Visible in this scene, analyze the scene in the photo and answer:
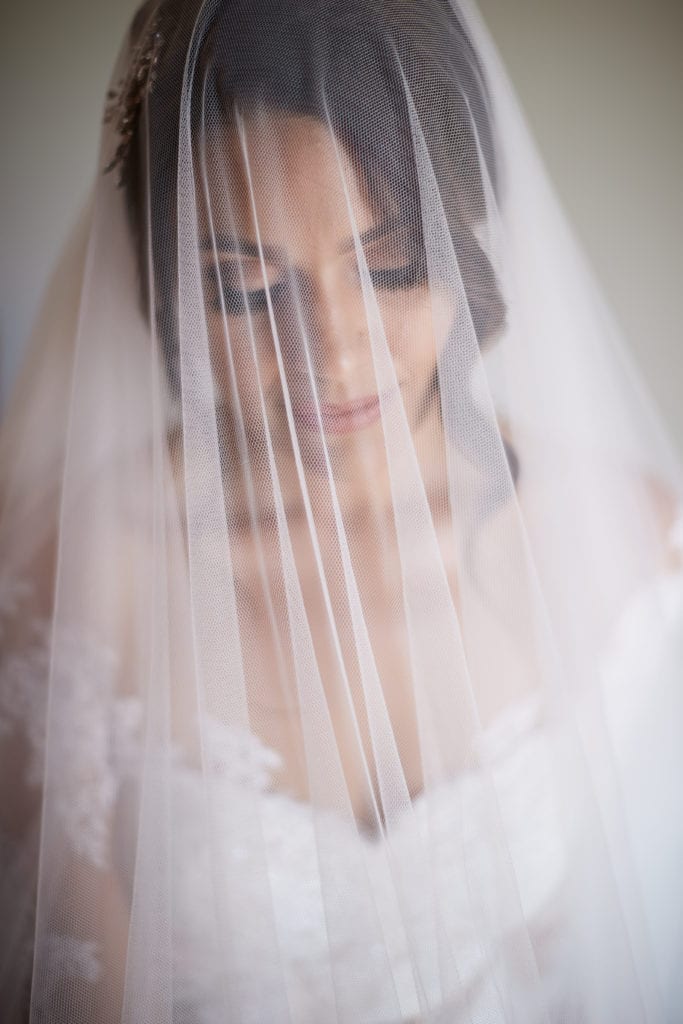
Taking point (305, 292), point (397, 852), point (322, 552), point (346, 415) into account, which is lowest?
point (397, 852)

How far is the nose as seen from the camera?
0.63m

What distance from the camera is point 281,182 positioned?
2.01 ft

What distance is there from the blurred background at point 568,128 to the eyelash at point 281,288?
2.59 ft

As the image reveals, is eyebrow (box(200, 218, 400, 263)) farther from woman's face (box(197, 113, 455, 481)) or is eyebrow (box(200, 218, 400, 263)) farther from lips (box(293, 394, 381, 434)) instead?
lips (box(293, 394, 381, 434))

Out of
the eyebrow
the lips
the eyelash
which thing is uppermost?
the eyebrow

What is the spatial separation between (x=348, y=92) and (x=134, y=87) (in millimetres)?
238

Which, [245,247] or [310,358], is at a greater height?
[245,247]

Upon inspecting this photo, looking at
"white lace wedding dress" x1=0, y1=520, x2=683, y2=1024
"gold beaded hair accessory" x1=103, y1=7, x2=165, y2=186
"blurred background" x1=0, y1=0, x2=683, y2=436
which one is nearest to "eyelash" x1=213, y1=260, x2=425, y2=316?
"gold beaded hair accessory" x1=103, y1=7, x2=165, y2=186

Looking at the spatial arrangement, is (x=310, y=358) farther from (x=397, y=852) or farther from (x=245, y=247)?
(x=397, y=852)

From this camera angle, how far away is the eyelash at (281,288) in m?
0.62

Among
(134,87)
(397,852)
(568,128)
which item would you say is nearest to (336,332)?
(134,87)

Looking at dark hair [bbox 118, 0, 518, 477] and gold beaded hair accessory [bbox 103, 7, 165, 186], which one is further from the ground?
gold beaded hair accessory [bbox 103, 7, 165, 186]

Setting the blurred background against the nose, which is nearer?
the nose

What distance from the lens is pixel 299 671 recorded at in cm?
60
